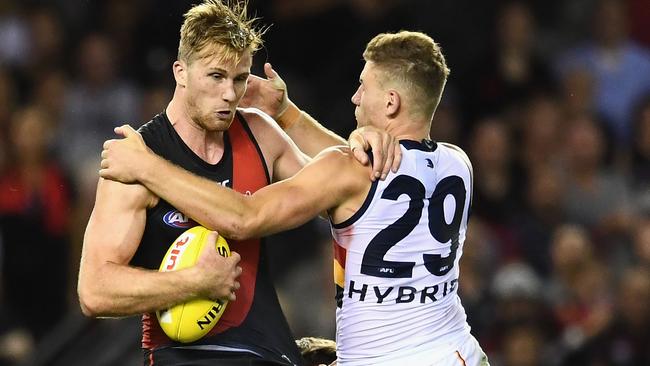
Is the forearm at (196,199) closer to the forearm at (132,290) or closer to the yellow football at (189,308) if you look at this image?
the yellow football at (189,308)

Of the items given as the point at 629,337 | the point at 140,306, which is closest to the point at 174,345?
the point at 140,306

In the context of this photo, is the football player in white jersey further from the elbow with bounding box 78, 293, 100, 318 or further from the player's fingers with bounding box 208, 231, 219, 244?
the elbow with bounding box 78, 293, 100, 318

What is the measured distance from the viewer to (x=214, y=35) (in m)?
5.52

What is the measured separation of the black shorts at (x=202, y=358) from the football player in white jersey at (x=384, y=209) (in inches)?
16.3

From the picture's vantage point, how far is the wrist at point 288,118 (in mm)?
6594

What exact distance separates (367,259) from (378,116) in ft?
2.03

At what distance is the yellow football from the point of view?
533cm

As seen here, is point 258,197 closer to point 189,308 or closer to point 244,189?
point 244,189

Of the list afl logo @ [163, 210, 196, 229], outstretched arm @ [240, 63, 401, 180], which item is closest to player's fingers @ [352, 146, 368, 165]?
afl logo @ [163, 210, 196, 229]

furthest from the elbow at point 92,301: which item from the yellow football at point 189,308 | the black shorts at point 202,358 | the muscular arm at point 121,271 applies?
the black shorts at point 202,358

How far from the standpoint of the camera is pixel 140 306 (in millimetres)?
5309

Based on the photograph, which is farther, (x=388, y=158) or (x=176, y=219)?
(x=176, y=219)

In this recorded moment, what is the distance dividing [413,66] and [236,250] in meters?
1.10

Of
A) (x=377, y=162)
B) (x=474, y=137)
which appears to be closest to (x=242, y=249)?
(x=377, y=162)
